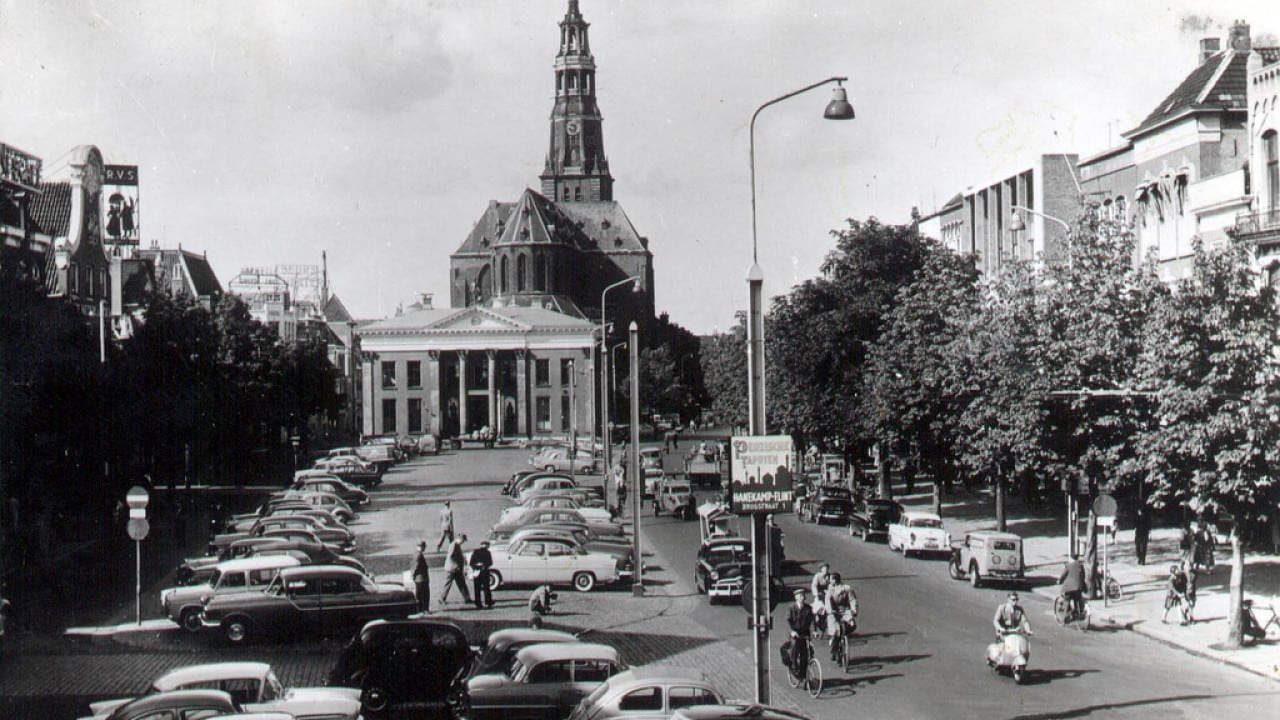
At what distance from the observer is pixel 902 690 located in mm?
19859

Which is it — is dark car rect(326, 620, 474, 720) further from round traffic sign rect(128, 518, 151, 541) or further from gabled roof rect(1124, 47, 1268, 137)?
gabled roof rect(1124, 47, 1268, 137)

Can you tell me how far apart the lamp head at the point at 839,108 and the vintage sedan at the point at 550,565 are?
1609cm

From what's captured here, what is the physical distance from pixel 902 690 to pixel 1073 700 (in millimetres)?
2458

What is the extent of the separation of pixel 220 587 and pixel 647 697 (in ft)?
41.4

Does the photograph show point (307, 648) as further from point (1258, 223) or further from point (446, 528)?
point (1258, 223)

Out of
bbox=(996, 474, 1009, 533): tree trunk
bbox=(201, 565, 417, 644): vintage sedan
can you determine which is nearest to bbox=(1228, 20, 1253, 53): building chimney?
bbox=(996, 474, 1009, 533): tree trunk

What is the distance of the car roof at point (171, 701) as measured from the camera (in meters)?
14.8

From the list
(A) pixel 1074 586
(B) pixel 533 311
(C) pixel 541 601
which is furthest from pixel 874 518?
(B) pixel 533 311

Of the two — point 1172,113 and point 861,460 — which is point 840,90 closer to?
point 1172,113

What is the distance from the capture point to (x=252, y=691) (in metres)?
16.3

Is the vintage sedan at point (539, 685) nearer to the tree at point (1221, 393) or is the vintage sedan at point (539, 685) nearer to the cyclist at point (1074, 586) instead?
the cyclist at point (1074, 586)

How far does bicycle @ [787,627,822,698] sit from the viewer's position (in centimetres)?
1983

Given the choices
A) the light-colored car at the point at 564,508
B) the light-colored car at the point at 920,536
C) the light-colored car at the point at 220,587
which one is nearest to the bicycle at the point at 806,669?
the light-colored car at the point at 220,587

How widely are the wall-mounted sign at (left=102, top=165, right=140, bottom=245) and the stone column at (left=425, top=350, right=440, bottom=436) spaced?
55119 mm
